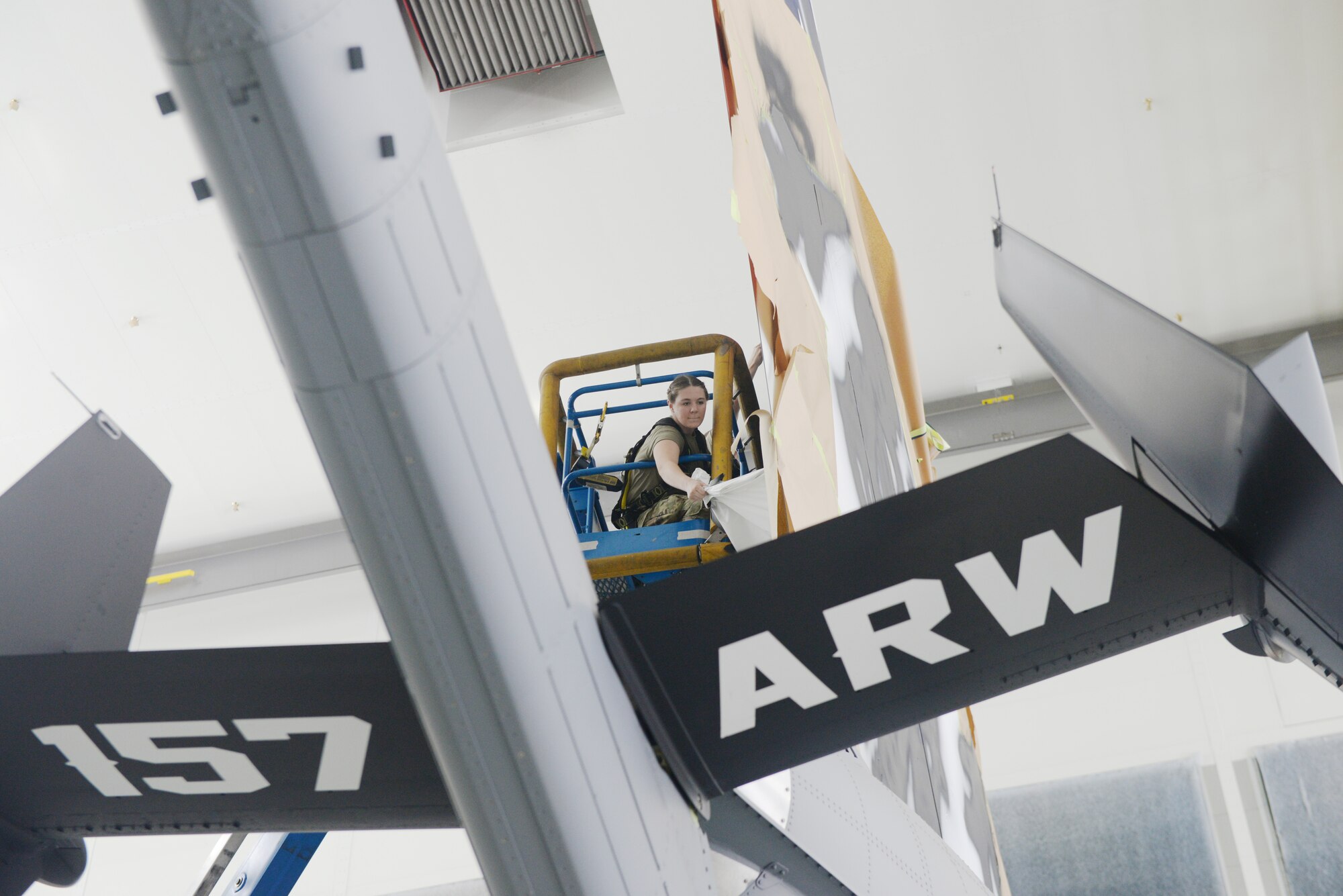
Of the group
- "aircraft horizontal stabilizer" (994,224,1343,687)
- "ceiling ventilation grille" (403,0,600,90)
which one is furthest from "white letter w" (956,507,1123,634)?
"ceiling ventilation grille" (403,0,600,90)

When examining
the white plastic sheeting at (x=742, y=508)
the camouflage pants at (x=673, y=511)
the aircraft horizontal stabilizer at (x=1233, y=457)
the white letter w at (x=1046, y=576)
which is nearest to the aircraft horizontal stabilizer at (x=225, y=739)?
the white letter w at (x=1046, y=576)

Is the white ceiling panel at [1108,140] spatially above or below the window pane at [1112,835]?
above

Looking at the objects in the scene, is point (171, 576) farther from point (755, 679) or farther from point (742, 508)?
point (755, 679)

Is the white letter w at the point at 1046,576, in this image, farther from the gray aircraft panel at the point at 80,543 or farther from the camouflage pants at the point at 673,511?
the camouflage pants at the point at 673,511

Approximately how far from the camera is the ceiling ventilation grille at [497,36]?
6043mm

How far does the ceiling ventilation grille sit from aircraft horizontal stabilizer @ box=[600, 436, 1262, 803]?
5432 millimetres

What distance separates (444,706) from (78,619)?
1162mm

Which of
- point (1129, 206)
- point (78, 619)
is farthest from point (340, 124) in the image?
point (1129, 206)

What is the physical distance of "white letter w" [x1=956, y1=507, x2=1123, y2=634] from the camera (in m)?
1.36

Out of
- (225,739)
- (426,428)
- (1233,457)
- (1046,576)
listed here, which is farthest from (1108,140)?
(225,739)

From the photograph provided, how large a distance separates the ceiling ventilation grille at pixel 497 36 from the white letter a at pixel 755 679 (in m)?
5.49

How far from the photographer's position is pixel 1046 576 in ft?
4.53

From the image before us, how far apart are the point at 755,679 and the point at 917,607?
0.79 ft

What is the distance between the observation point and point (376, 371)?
3.93ft
